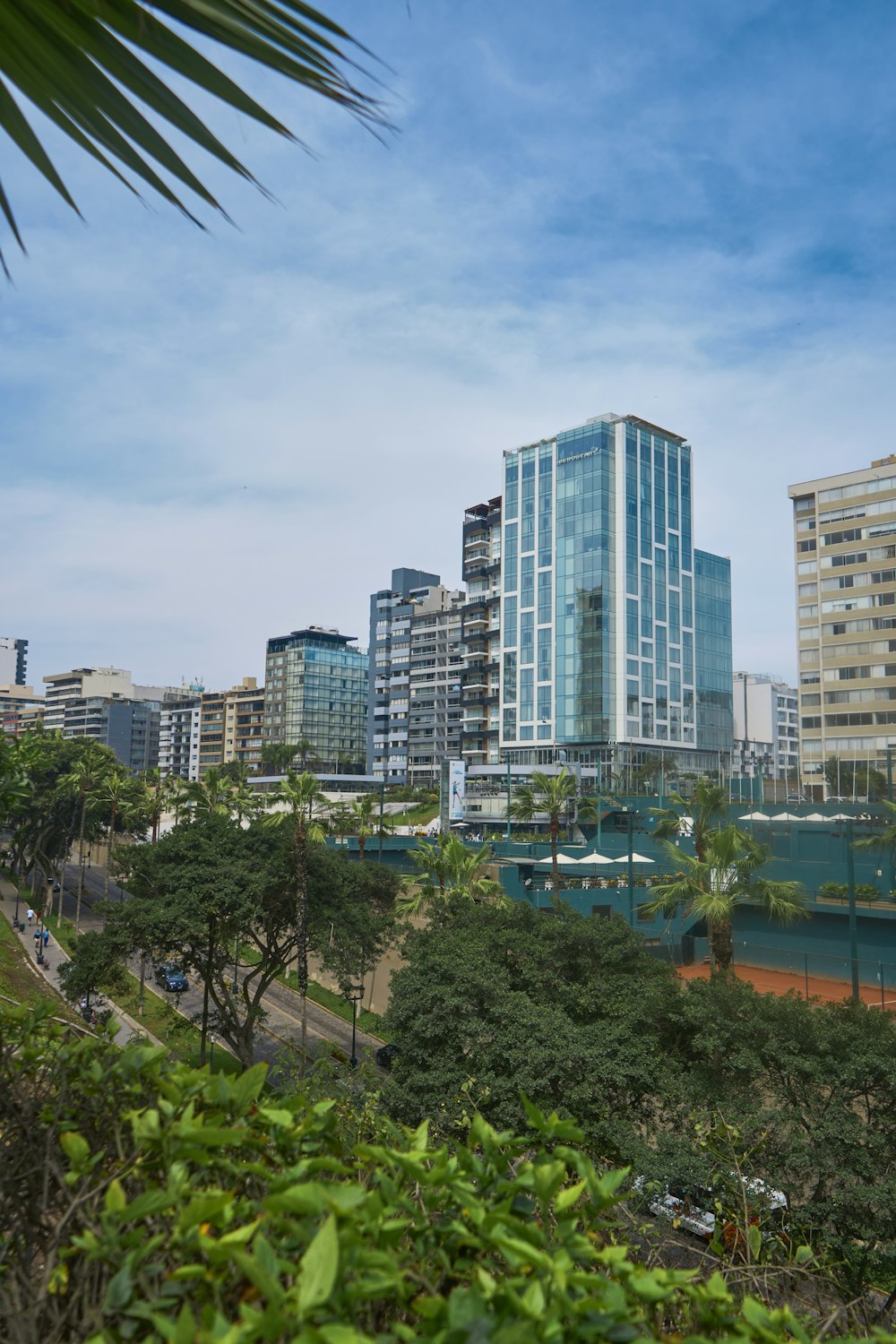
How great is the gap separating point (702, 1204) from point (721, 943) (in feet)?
40.0

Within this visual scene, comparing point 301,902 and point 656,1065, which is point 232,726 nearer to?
point 301,902

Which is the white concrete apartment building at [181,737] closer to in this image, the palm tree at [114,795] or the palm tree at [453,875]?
the palm tree at [114,795]

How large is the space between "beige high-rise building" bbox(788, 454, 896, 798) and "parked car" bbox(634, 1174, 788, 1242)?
66.1 m

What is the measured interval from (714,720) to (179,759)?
353 feet

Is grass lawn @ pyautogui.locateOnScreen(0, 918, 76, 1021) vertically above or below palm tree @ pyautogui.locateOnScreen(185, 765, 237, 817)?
below

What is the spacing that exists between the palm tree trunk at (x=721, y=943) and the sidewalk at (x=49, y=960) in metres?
18.3

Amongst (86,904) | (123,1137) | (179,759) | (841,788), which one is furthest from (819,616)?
(179,759)

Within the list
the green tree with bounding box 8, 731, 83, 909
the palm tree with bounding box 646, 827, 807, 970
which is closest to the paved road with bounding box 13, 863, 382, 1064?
the palm tree with bounding box 646, 827, 807, 970

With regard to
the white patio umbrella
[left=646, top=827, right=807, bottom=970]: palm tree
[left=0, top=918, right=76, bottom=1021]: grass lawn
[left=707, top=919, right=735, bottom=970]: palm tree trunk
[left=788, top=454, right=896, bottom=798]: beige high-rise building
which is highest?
[left=788, top=454, right=896, bottom=798]: beige high-rise building

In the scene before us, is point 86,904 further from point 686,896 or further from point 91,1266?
point 91,1266

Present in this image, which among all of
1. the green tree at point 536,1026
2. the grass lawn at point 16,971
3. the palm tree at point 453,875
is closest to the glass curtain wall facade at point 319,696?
the grass lawn at point 16,971

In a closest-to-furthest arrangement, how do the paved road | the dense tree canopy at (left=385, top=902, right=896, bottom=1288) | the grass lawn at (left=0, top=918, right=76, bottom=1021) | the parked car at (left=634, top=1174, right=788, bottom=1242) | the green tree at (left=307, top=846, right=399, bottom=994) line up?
1. the parked car at (left=634, top=1174, right=788, bottom=1242)
2. the dense tree canopy at (left=385, top=902, right=896, bottom=1288)
3. the green tree at (left=307, top=846, right=399, bottom=994)
4. the grass lawn at (left=0, top=918, right=76, bottom=1021)
5. the paved road

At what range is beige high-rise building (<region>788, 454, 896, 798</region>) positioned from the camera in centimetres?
7844

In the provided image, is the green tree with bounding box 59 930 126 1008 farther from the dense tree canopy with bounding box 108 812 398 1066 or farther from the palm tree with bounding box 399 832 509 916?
the palm tree with bounding box 399 832 509 916
